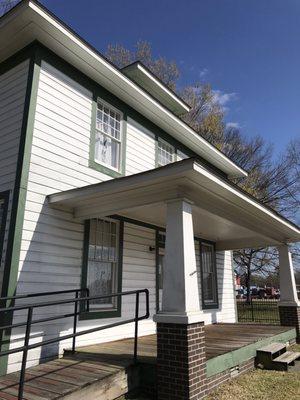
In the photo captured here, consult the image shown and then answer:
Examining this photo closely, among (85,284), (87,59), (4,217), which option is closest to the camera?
(4,217)

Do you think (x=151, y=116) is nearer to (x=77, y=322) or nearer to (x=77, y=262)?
(x=77, y=262)

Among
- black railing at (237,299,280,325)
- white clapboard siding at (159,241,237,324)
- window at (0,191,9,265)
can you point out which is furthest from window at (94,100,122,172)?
black railing at (237,299,280,325)

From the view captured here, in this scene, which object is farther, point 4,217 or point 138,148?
point 138,148

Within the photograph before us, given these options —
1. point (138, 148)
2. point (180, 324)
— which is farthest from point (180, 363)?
point (138, 148)

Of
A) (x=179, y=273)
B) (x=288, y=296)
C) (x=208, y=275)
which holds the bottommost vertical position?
(x=288, y=296)

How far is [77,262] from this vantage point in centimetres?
735

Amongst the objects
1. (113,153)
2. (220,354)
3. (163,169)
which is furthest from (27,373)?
(113,153)

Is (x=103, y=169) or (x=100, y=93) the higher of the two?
(x=100, y=93)

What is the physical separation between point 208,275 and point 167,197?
293 inches

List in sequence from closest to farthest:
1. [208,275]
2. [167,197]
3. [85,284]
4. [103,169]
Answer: [167,197]
[85,284]
[103,169]
[208,275]

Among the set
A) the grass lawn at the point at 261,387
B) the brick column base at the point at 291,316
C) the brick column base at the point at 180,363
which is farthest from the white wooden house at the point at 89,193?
the brick column base at the point at 291,316

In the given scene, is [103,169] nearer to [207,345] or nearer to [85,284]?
[85,284]

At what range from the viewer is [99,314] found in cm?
753

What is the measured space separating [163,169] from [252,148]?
21.9 m
